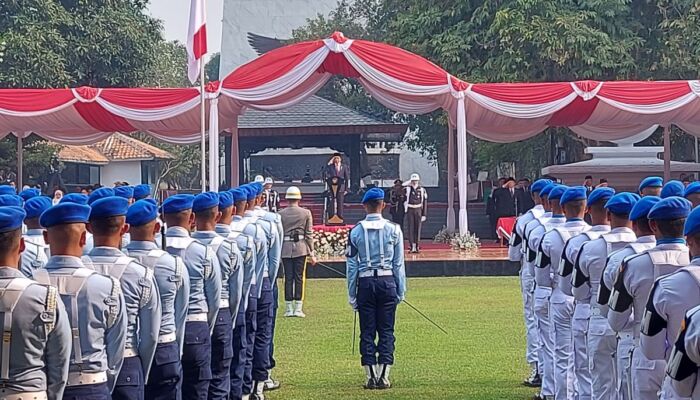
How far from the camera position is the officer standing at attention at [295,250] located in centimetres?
1503

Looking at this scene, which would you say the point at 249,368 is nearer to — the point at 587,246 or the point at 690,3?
the point at 587,246

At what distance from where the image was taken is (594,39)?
2761 centimetres

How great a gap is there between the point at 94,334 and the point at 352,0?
164ft

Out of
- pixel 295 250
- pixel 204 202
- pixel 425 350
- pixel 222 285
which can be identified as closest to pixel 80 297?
pixel 204 202

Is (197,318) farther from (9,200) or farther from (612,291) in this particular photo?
(612,291)

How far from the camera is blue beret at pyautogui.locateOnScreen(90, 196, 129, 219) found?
5.36m

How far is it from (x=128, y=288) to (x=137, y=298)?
0.27ft

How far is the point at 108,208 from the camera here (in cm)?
539

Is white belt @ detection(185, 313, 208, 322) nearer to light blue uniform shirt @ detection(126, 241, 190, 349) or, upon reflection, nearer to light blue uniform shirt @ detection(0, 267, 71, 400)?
light blue uniform shirt @ detection(126, 241, 190, 349)

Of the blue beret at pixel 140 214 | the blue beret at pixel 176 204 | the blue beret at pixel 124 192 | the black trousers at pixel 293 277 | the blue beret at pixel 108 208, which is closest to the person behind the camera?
the blue beret at pixel 108 208

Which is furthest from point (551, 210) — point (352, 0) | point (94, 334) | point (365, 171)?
point (352, 0)

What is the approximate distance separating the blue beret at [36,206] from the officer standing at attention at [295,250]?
24.0ft

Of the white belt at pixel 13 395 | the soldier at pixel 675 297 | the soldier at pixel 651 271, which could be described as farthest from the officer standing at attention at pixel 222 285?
the soldier at pixel 675 297

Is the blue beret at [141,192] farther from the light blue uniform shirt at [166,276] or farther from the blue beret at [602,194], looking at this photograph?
the blue beret at [602,194]
